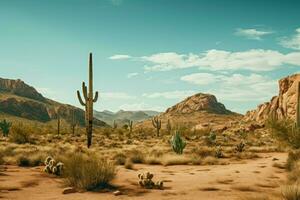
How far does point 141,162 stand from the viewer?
17.5 metres

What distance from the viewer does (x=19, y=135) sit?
28.9m

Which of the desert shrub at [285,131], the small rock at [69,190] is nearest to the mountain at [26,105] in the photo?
the desert shrub at [285,131]

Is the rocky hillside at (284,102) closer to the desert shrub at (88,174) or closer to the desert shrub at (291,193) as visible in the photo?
the desert shrub at (88,174)

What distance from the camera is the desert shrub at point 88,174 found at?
33.0 feet

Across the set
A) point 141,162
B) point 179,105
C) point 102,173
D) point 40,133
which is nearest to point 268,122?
point 141,162

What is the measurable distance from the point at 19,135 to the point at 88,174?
796 inches

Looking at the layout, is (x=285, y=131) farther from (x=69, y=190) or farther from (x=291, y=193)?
(x=69, y=190)

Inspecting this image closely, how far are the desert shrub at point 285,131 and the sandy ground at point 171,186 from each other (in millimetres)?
8392

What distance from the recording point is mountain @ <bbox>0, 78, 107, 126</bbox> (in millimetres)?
111312

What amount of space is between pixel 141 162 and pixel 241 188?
771 centimetres

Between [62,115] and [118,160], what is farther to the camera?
[62,115]

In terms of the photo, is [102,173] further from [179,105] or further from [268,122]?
[179,105]

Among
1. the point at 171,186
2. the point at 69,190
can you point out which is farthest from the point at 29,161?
the point at 171,186

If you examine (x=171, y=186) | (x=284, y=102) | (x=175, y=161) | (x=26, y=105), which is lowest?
(x=171, y=186)
